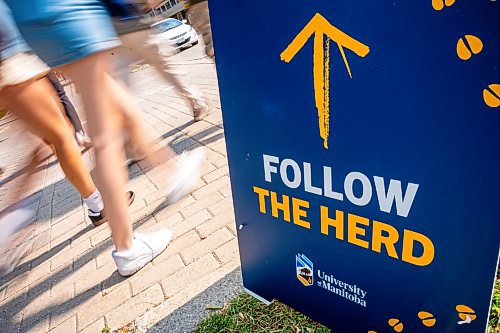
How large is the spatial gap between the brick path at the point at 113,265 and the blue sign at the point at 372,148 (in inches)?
25.2

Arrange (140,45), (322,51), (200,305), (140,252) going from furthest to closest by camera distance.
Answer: (140,45)
(140,252)
(200,305)
(322,51)

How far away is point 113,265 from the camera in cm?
204

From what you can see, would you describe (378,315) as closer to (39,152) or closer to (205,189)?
(205,189)

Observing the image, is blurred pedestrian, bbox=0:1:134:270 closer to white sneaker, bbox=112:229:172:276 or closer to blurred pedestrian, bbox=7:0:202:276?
blurred pedestrian, bbox=7:0:202:276

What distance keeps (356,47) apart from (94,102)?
1.04 m

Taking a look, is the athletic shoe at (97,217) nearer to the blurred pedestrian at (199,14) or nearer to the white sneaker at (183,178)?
the white sneaker at (183,178)

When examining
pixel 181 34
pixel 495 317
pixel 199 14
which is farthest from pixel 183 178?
pixel 181 34

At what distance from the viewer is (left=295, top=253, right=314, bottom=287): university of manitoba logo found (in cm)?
135

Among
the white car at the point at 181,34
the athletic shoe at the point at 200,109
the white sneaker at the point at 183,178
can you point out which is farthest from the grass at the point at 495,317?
the white car at the point at 181,34

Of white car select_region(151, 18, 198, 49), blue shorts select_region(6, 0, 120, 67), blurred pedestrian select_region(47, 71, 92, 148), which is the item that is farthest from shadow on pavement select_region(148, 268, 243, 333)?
white car select_region(151, 18, 198, 49)

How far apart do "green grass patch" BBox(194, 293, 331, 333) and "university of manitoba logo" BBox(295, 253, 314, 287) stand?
19cm

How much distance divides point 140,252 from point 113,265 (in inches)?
9.9

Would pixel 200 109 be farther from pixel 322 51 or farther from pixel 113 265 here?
pixel 322 51

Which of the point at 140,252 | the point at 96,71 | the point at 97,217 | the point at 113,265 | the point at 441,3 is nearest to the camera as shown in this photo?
the point at 441,3
